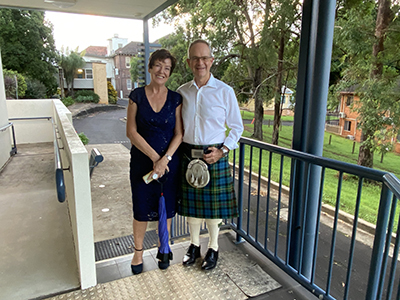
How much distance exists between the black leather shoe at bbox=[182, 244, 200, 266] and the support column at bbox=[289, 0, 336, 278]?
0.74m

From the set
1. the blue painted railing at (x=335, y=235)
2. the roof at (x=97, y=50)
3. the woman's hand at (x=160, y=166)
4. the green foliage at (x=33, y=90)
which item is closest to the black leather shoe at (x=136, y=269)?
the woman's hand at (x=160, y=166)

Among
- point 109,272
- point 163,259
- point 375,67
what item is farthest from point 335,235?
point 375,67

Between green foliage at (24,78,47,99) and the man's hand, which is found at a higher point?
green foliage at (24,78,47,99)

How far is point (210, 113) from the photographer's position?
1979 mm

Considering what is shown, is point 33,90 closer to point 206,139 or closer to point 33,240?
point 33,240

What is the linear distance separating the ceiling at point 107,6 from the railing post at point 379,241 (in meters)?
3.82

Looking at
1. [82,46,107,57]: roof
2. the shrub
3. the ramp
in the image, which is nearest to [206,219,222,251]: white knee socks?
the ramp

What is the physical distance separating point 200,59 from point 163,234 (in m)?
1.23

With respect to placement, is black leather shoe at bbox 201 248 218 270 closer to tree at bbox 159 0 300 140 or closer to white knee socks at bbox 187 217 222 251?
white knee socks at bbox 187 217 222 251

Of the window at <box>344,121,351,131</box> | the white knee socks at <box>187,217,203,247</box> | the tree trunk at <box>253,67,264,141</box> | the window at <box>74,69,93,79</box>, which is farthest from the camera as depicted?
the window at <box>74,69,93,79</box>

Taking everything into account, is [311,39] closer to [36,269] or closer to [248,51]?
[36,269]

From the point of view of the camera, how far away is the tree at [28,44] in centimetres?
2050

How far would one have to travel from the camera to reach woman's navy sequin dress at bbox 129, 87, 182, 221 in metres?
1.95

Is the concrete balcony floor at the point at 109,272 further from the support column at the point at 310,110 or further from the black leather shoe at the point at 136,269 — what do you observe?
the support column at the point at 310,110
